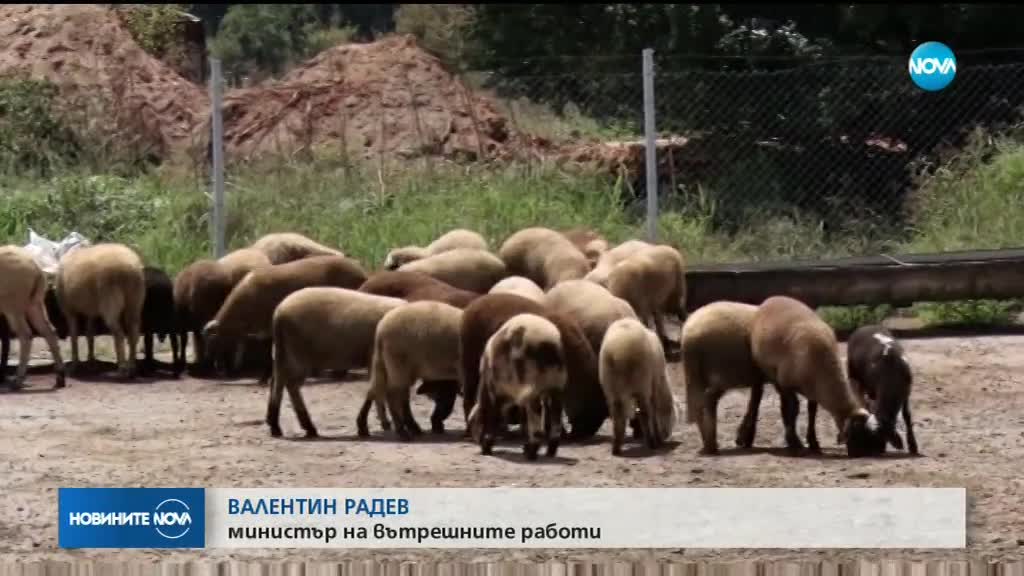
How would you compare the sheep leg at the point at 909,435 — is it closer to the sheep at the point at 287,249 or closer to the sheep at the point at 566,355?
the sheep at the point at 566,355

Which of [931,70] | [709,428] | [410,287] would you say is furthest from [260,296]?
[931,70]

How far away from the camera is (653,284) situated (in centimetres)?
1323

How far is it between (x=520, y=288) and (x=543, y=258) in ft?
6.18

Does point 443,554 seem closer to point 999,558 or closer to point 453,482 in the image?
point 453,482

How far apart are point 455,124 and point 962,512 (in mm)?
11910

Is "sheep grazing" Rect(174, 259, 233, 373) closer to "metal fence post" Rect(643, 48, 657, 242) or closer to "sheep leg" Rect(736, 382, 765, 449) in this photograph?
"metal fence post" Rect(643, 48, 657, 242)

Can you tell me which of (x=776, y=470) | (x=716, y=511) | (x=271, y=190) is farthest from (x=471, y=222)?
(x=716, y=511)

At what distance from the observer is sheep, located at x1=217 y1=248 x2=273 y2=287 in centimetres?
1359

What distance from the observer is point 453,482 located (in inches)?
363

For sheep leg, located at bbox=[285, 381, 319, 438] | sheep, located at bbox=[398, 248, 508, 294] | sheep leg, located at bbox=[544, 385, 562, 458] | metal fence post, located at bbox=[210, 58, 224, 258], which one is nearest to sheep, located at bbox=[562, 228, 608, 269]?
sheep, located at bbox=[398, 248, 508, 294]

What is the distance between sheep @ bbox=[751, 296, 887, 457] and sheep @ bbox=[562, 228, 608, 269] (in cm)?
366

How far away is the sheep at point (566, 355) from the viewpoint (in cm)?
1056

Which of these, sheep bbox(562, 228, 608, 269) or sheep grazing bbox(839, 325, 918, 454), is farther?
sheep bbox(562, 228, 608, 269)

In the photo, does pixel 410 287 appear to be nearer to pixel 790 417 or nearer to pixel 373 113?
pixel 790 417
